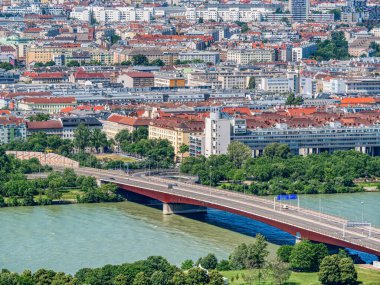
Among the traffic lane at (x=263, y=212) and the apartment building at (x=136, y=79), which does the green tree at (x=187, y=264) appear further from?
the apartment building at (x=136, y=79)

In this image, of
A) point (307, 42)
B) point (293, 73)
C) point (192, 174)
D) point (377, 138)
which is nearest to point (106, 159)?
point (192, 174)

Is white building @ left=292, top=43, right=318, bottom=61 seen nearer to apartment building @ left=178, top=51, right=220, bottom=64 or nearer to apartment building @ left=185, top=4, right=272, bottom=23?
apartment building @ left=178, top=51, right=220, bottom=64

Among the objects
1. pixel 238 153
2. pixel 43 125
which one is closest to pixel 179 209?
pixel 238 153

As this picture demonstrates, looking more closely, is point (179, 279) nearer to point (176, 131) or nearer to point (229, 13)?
point (176, 131)

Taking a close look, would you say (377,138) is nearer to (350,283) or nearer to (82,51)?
(350,283)

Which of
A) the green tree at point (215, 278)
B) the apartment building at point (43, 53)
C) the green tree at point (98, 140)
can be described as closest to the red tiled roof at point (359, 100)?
the green tree at point (98, 140)

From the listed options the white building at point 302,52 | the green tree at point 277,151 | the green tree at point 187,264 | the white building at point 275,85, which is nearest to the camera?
the green tree at point 187,264
